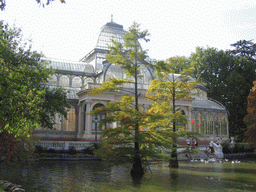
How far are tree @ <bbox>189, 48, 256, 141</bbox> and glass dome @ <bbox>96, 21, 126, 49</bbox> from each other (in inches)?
713

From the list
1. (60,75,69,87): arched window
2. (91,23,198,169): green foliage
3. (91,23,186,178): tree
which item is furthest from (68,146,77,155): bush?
(60,75,69,87): arched window

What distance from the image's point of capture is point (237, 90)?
49.8 meters

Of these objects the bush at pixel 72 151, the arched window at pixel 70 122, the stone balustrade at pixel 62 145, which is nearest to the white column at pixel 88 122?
the arched window at pixel 70 122

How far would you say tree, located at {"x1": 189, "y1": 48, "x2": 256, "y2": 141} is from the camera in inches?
1928

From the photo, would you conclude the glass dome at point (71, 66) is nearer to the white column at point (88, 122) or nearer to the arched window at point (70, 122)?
the arched window at point (70, 122)

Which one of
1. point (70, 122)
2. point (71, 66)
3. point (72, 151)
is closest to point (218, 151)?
point (72, 151)

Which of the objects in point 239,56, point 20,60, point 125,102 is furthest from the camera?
point 239,56

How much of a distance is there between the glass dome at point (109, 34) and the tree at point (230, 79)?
59.5 feet

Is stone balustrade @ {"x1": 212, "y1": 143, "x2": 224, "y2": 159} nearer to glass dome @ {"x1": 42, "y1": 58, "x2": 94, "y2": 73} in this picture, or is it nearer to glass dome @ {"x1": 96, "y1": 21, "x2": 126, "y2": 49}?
glass dome @ {"x1": 42, "y1": 58, "x2": 94, "y2": 73}

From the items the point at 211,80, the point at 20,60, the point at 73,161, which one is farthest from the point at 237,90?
the point at 20,60

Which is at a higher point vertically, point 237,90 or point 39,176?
point 237,90

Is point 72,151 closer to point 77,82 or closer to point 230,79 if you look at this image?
point 77,82

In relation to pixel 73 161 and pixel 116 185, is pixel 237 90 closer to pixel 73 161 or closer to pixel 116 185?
pixel 73 161

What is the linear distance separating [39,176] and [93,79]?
24.6 meters
